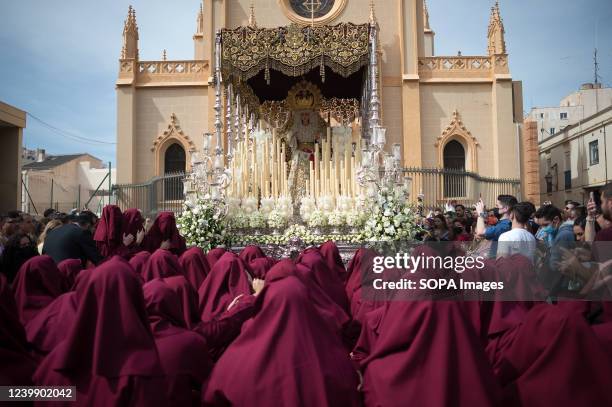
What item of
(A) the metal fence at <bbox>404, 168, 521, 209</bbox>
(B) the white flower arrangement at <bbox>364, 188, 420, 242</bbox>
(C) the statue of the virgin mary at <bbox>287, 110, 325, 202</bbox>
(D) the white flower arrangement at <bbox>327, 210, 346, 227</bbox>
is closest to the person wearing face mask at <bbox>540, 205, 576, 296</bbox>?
(B) the white flower arrangement at <bbox>364, 188, 420, 242</bbox>

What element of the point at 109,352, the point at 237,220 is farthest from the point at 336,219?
the point at 109,352

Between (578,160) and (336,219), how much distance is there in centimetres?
1803

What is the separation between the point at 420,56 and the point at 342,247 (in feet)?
37.7

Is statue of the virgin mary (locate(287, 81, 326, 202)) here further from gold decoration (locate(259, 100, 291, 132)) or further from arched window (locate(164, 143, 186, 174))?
arched window (locate(164, 143, 186, 174))

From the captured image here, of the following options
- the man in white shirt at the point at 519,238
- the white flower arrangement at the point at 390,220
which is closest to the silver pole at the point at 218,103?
the white flower arrangement at the point at 390,220

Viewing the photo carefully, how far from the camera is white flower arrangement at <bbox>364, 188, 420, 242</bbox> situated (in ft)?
26.9

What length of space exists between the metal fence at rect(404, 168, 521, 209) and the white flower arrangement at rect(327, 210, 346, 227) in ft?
24.2

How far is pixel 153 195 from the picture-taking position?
17.1 meters

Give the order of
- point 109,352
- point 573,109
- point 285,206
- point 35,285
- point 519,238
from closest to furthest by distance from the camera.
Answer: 1. point 109,352
2. point 35,285
3. point 519,238
4. point 285,206
5. point 573,109

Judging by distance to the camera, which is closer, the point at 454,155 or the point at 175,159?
the point at 454,155

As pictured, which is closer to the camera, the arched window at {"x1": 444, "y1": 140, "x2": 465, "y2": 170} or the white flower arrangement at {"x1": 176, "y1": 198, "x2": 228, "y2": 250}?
the white flower arrangement at {"x1": 176, "y1": 198, "x2": 228, "y2": 250}

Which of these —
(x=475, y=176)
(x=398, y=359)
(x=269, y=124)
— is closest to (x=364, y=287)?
(x=398, y=359)

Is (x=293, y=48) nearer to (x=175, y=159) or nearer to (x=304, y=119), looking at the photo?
(x=304, y=119)

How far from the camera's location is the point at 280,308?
261 centimetres
